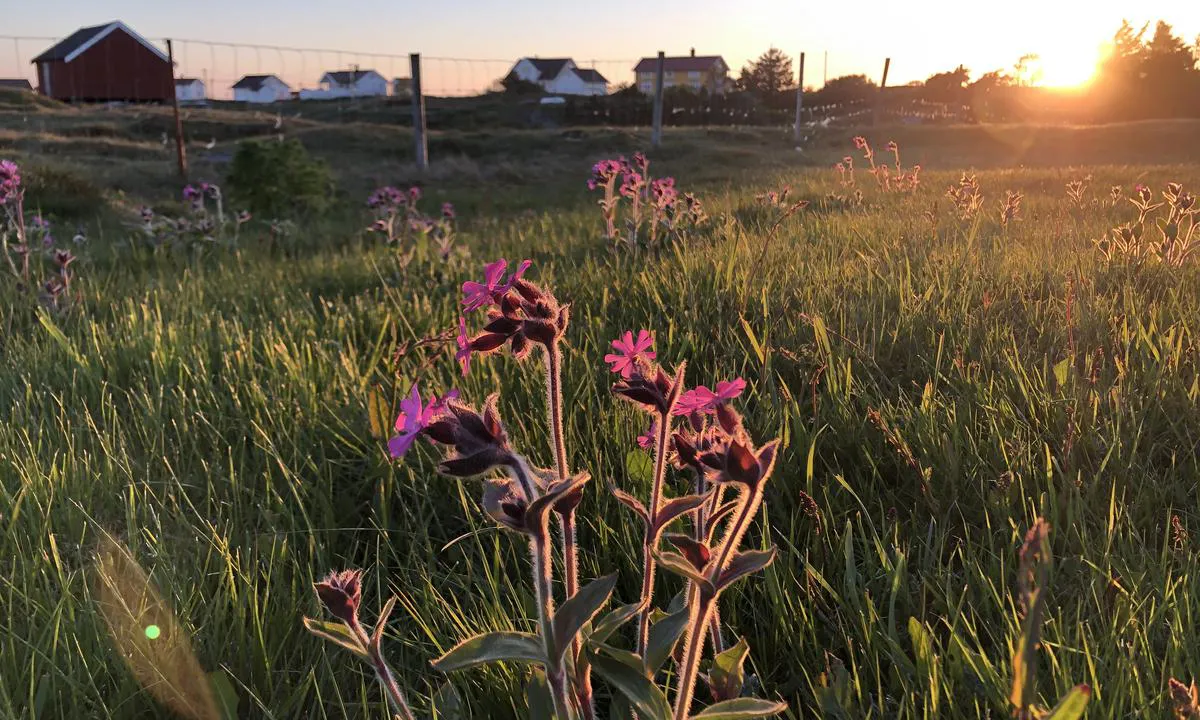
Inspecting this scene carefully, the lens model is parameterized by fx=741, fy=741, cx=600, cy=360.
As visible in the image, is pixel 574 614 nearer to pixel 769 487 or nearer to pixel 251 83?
pixel 769 487

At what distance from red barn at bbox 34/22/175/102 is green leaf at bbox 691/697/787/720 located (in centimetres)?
6087

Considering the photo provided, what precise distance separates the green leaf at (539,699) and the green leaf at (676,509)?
9.9 inches

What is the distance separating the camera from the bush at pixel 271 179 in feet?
27.4

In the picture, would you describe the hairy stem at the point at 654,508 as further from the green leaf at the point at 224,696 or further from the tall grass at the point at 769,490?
the green leaf at the point at 224,696

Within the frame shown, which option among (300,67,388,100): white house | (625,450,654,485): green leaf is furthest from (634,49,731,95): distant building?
(625,450,654,485): green leaf

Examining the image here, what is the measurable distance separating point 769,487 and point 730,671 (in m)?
0.72

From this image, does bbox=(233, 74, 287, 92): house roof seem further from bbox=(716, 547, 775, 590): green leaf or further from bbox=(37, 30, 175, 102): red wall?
bbox=(716, 547, 775, 590): green leaf

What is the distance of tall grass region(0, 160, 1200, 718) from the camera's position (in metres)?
1.15

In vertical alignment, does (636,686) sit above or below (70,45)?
below

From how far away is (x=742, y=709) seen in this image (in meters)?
0.80

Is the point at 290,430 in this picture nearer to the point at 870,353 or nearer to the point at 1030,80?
the point at 870,353

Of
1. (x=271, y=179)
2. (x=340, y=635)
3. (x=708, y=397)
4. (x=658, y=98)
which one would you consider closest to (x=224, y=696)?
(x=340, y=635)

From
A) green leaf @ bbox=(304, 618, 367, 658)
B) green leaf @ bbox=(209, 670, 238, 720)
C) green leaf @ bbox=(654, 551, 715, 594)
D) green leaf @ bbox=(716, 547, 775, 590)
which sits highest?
green leaf @ bbox=(654, 551, 715, 594)

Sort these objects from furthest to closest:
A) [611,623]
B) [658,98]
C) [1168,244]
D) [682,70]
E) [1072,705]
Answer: [682,70] → [658,98] → [1168,244] → [611,623] → [1072,705]
